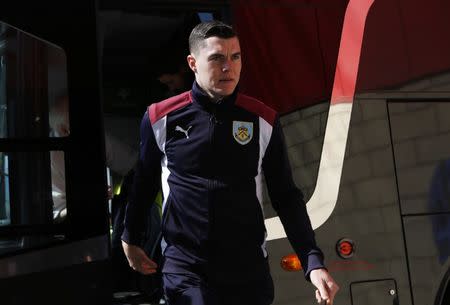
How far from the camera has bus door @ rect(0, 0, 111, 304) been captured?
318cm

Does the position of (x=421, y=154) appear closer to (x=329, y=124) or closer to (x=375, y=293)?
(x=329, y=124)

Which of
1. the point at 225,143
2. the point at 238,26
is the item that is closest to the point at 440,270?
the point at 238,26

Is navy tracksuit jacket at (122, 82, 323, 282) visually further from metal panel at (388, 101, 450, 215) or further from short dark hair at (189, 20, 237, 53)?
metal panel at (388, 101, 450, 215)

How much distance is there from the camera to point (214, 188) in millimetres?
2527

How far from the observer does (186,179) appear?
8.41 feet

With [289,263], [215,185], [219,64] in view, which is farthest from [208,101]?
[289,263]

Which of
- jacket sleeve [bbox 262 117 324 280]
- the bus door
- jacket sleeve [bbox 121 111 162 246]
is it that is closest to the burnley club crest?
jacket sleeve [bbox 262 117 324 280]

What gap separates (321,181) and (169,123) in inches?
59.1

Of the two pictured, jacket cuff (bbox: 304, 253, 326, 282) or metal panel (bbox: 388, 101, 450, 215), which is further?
metal panel (bbox: 388, 101, 450, 215)

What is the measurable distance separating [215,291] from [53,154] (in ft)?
3.82

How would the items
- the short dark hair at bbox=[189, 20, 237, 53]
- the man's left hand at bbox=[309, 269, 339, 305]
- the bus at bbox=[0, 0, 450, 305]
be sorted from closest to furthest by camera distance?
1. the man's left hand at bbox=[309, 269, 339, 305]
2. the short dark hair at bbox=[189, 20, 237, 53]
3. the bus at bbox=[0, 0, 450, 305]

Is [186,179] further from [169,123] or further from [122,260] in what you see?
[122,260]

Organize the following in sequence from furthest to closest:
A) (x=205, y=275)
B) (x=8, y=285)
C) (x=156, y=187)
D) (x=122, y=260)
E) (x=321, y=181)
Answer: (x=122, y=260) < (x=321, y=181) < (x=8, y=285) < (x=156, y=187) < (x=205, y=275)

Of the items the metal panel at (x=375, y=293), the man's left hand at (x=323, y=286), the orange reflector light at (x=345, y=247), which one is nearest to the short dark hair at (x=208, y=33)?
the man's left hand at (x=323, y=286)
